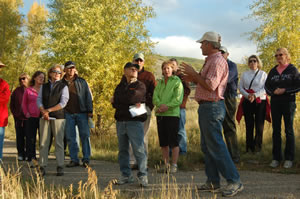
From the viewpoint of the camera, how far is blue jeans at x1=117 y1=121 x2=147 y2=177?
5.68 meters

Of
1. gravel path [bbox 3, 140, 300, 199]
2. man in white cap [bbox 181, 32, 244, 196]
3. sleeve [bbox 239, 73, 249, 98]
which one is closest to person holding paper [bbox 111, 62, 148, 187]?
gravel path [bbox 3, 140, 300, 199]

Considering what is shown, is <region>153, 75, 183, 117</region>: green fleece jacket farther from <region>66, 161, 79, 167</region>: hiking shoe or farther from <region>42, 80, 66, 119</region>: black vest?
<region>66, 161, 79, 167</region>: hiking shoe

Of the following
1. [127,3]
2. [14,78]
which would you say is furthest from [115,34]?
A: [14,78]

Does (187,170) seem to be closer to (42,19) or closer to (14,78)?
(14,78)

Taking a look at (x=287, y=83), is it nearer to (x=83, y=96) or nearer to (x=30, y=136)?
(x=83, y=96)

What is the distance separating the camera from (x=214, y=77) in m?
4.88

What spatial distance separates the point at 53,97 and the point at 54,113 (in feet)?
1.04

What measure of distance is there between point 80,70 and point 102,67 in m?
0.88

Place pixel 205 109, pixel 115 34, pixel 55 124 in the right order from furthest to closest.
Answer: pixel 115 34 < pixel 55 124 < pixel 205 109

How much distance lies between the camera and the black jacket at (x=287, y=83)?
23.9ft

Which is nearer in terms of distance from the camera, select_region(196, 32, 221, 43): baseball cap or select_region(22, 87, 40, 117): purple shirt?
select_region(196, 32, 221, 43): baseball cap

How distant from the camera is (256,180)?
6105 mm

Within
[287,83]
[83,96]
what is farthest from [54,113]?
[287,83]

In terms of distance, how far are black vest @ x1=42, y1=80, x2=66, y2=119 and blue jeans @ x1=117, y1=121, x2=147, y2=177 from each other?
154cm
